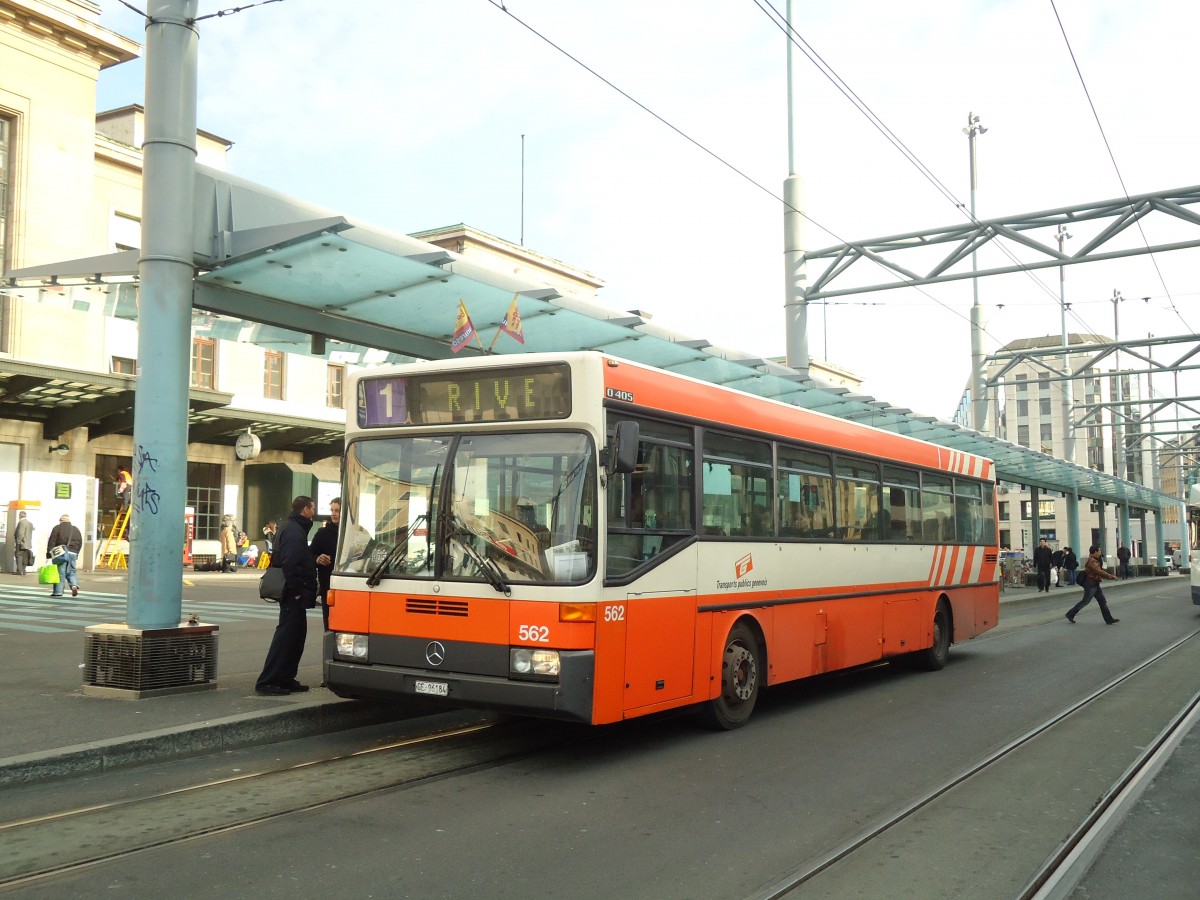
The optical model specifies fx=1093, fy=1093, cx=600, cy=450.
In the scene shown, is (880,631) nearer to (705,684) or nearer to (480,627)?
(705,684)

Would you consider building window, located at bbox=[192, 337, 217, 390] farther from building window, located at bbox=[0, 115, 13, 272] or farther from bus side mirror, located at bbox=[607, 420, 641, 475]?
bus side mirror, located at bbox=[607, 420, 641, 475]

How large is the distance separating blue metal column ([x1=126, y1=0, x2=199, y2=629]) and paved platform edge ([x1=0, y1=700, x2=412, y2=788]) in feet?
5.68

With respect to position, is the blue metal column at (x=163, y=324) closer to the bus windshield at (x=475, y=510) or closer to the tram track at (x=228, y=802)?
the bus windshield at (x=475, y=510)

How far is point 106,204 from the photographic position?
32.9 meters

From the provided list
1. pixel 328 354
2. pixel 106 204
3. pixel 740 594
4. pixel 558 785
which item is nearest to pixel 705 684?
pixel 740 594

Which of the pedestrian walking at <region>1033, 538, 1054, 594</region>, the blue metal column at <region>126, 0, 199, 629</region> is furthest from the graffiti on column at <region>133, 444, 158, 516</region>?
the pedestrian walking at <region>1033, 538, 1054, 594</region>

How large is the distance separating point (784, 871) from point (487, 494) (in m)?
3.43

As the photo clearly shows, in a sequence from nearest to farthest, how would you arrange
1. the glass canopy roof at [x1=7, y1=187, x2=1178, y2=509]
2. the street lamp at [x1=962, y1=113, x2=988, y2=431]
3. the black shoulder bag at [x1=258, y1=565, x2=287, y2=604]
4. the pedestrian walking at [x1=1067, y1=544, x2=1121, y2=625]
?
the black shoulder bag at [x1=258, y1=565, x2=287, y2=604], the glass canopy roof at [x1=7, y1=187, x2=1178, y2=509], the pedestrian walking at [x1=1067, y1=544, x2=1121, y2=625], the street lamp at [x1=962, y1=113, x2=988, y2=431]

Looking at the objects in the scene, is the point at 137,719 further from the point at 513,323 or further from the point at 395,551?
Result: the point at 513,323

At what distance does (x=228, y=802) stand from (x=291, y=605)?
324cm

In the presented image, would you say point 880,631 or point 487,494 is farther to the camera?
point 880,631

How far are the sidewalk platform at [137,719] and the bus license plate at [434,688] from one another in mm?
1338

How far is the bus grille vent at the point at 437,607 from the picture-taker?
7590 millimetres

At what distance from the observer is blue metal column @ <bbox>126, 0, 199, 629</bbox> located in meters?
9.27
